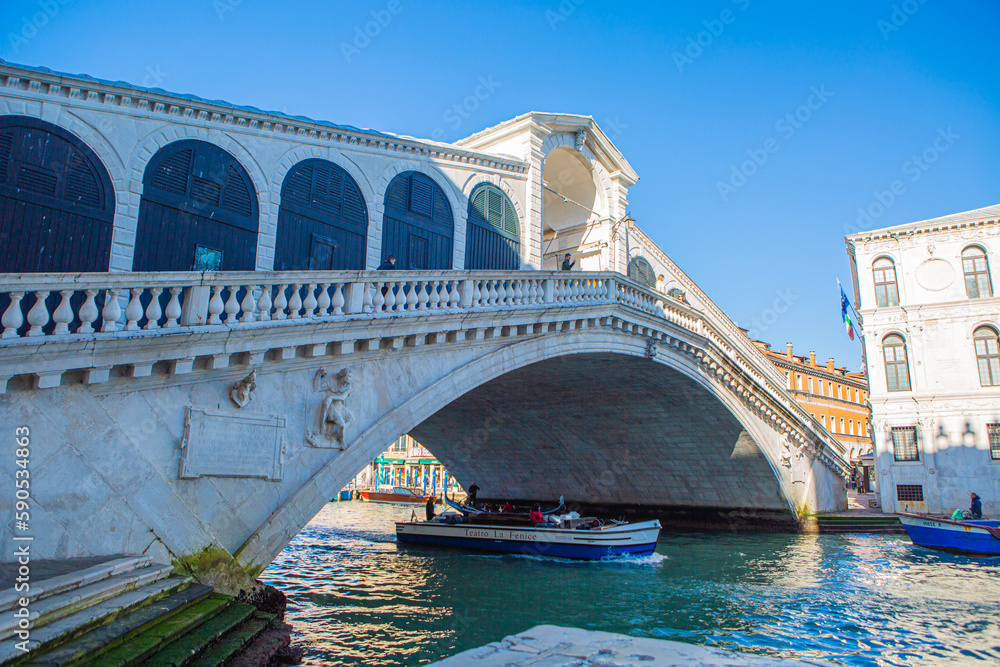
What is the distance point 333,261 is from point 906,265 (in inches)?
827

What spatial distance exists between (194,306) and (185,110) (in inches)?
164

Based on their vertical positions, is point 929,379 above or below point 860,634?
above

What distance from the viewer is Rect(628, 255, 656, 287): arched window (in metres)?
20.5

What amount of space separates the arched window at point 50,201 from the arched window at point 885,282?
79.2 ft

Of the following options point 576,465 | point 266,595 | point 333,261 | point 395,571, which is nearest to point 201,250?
point 333,261

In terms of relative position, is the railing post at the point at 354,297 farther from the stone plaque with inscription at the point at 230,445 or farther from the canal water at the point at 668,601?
the canal water at the point at 668,601

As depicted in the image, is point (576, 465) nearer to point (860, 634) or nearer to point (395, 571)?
point (395, 571)

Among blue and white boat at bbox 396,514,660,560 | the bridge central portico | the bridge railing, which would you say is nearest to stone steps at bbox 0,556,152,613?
the bridge central portico

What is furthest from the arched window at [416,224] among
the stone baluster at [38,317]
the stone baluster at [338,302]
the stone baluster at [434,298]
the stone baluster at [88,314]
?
the stone baluster at [38,317]

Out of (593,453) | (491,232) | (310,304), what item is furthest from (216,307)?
(593,453)

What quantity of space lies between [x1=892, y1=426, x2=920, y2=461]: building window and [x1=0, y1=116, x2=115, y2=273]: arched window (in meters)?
24.0

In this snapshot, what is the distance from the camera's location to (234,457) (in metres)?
7.72

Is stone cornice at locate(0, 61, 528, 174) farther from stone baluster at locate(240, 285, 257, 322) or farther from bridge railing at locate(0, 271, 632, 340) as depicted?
stone baluster at locate(240, 285, 257, 322)

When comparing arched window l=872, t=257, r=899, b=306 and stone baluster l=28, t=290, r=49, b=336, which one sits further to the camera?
arched window l=872, t=257, r=899, b=306
